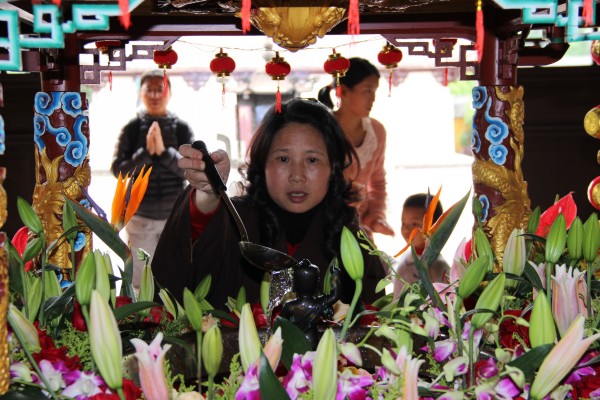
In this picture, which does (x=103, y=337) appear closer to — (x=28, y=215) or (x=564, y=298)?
(x=28, y=215)

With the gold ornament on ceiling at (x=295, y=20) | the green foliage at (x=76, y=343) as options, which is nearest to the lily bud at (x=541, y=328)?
the green foliage at (x=76, y=343)

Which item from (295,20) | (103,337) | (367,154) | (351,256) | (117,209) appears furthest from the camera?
(367,154)

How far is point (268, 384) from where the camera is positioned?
2.38ft

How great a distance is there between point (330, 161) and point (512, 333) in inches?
31.6

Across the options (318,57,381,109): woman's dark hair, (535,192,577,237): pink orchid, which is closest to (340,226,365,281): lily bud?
(535,192,577,237): pink orchid

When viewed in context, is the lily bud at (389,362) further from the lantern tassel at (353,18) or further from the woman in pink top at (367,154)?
the woman in pink top at (367,154)

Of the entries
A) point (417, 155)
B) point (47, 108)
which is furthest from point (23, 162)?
point (417, 155)

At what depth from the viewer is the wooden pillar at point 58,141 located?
1755 mm

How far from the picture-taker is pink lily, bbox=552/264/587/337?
91 centimetres

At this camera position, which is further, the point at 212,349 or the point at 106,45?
the point at 106,45

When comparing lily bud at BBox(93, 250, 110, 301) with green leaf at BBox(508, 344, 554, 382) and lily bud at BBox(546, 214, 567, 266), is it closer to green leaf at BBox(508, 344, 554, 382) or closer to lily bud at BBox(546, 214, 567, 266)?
green leaf at BBox(508, 344, 554, 382)

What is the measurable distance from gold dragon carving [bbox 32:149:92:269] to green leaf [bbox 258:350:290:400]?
1084 millimetres

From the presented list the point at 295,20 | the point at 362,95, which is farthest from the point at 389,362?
the point at 362,95

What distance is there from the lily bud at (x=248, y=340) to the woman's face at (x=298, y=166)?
36.6 inches
